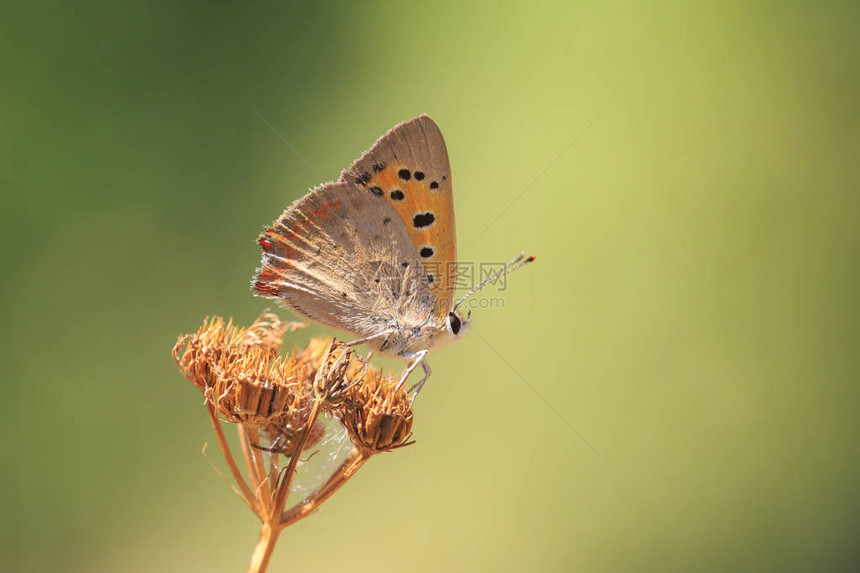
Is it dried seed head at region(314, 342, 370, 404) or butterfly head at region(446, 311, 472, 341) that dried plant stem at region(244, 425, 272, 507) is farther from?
butterfly head at region(446, 311, 472, 341)

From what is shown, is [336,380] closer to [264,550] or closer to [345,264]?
[264,550]

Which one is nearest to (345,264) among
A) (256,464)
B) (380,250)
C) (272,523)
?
(380,250)

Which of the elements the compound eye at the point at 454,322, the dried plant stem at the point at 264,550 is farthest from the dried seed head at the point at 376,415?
the compound eye at the point at 454,322

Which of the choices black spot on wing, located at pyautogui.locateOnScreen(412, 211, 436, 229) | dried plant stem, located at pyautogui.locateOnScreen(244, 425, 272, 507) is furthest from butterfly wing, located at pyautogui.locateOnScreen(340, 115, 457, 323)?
dried plant stem, located at pyautogui.locateOnScreen(244, 425, 272, 507)

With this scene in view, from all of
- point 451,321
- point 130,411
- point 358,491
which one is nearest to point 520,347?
point 358,491

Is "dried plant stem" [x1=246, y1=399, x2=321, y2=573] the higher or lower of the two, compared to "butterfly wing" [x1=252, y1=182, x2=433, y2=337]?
lower

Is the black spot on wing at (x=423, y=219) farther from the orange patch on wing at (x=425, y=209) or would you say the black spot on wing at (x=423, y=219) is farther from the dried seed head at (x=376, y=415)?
the dried seed head at (x=376, y=415)
